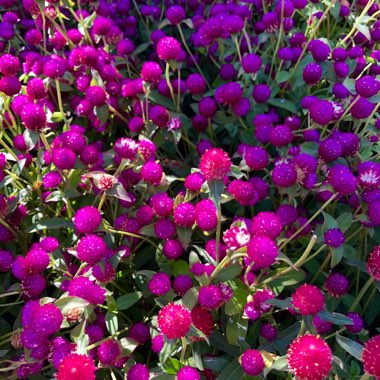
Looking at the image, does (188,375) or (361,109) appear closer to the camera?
(188,375)

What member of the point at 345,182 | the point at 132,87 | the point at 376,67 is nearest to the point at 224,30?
the point at 132,87

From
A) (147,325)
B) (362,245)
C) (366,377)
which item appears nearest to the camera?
(366,377)

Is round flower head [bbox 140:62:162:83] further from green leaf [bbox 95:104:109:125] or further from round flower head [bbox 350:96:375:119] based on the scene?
round flower head [bbox 350:96:375:119]

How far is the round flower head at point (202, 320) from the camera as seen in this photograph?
1.19 m

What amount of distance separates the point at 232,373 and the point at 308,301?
0.27 meters

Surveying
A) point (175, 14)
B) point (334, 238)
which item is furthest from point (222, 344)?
point (175, 14)

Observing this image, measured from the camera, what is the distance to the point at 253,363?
3.68 feet

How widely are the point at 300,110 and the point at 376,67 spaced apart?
305mm

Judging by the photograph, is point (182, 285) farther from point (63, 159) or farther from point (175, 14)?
point (175, 14)

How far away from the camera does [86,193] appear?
65.3 inches

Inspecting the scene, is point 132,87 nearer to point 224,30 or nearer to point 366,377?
point 224,30

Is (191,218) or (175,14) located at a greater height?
(175,14)

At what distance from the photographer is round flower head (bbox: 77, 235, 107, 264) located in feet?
4.11

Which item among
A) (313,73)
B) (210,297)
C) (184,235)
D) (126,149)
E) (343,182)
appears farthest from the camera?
(313,73)
